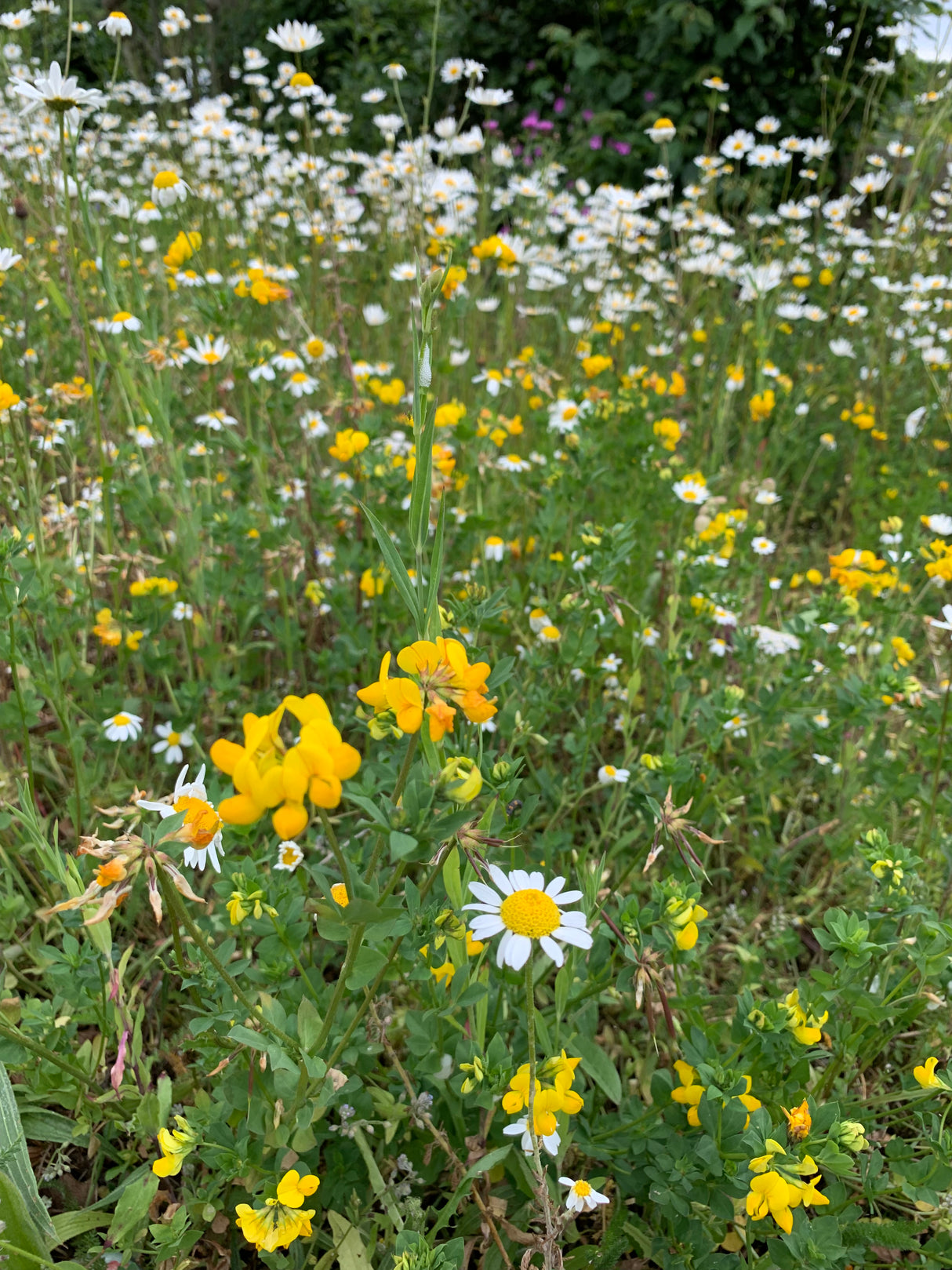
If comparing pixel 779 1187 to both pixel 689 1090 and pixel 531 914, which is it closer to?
pixel 689 1090

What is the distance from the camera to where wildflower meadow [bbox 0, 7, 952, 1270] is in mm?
1109

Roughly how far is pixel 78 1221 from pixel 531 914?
84cm

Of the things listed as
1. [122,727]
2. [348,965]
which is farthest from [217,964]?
[122,727]

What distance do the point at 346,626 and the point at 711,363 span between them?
263cm

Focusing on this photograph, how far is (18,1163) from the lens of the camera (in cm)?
117

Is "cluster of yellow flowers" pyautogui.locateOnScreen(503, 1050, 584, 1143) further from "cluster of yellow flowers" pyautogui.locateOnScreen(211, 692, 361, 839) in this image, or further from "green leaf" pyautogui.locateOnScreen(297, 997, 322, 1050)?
"cluster of yellow flowers" pyautogui.locateOnScreen(211, 692, 361, 839)

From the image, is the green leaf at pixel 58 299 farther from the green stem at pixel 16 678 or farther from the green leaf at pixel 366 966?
the green leaf at pixel 366 966

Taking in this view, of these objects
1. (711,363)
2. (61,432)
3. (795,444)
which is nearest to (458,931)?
(61,432)

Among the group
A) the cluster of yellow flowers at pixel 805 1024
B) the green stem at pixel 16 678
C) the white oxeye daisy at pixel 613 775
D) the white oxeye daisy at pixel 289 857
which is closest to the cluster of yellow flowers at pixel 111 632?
the green stem at pixel 16 678

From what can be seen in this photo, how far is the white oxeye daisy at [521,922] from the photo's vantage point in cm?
98

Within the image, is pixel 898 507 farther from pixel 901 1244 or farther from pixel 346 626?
pixel 901 1244

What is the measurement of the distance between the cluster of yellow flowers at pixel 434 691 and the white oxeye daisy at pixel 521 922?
0.79ft

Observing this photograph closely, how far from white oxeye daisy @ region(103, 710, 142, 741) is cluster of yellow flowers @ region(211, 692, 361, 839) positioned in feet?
4.28

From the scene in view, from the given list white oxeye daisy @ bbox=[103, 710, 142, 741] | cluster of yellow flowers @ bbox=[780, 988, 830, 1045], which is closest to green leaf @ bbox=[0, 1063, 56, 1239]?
white oxeye daisy @ bbox=[103, 710, 142, 741]
